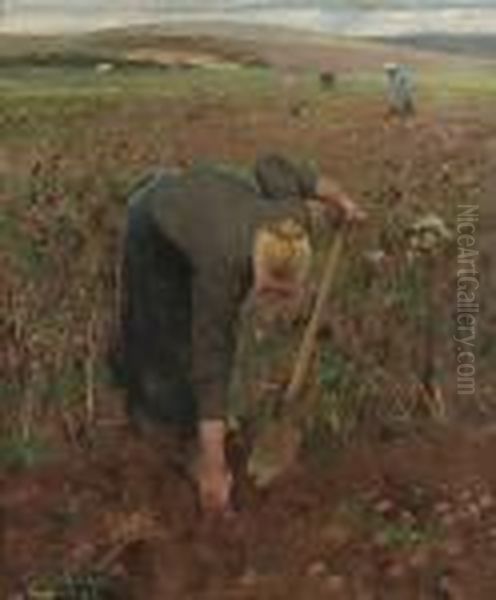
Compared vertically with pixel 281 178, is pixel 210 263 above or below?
below

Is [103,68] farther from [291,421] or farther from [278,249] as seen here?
A: [278,249]

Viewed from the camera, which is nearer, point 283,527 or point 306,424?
point 283,527

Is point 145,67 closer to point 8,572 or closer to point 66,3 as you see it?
point 8,572

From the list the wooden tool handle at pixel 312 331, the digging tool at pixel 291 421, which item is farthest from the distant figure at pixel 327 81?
the digging tool at pixel 291 421

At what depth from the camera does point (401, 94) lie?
12070mm

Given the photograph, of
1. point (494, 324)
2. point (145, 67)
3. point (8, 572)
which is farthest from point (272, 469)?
point (145, 67)

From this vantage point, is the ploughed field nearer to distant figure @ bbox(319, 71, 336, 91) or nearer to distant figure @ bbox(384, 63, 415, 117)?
distant figure @ bbox(384, 63, 415, 117)

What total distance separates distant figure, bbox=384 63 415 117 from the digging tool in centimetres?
506

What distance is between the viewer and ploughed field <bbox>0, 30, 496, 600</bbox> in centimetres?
608

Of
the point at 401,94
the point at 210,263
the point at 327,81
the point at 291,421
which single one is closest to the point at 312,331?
the point at 291,421

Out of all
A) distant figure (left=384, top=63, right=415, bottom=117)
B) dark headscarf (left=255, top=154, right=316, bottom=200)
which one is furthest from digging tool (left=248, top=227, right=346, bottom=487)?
distant figure (left=384, top=63, right=415, bottom=117)

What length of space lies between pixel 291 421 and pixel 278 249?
115 cm

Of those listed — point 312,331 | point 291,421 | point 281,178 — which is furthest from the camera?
point 291,421

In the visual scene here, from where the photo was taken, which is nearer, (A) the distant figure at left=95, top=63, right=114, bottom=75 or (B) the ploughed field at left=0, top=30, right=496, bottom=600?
(B) the ploughed field at left=0, top=30, right=496, bottom=600
